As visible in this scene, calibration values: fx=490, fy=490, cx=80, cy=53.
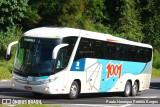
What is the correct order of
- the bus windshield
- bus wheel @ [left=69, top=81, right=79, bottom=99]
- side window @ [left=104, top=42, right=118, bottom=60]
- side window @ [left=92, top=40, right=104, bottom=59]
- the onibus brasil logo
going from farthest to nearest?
the onibus brasil logo, side window @ [left=104, top=42, right=118, bottom=60], side window @ [left=92, top=40, right=104, bottom=59], bus wheel @ [left=69, top=81, right=79, bottom=99], the bus windshield

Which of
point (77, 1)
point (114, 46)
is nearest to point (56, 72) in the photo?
point (114, 46)

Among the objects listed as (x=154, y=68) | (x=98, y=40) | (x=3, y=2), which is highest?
(x=3, y=2)

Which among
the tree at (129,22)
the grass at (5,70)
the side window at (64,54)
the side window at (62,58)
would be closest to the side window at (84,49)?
the side window at (64,54)

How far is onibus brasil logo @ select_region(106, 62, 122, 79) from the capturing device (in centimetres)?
2412

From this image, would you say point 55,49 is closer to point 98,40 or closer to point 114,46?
point 98,40

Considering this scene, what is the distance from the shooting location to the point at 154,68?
58.2 metres

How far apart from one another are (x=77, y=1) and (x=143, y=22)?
23.6 metres

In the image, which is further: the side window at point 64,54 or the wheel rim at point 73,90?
the wheel rim at point 73,90

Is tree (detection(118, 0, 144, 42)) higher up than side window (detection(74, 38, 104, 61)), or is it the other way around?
tree (detection(118, 0, 144, 42))

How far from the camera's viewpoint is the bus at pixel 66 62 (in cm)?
2016

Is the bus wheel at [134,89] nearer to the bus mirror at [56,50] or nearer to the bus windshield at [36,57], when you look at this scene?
the bus windshield at [36,57]

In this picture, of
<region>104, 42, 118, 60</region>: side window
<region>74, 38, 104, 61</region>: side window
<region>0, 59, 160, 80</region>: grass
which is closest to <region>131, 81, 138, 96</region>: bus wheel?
<region>104, 42, 118, 60</region>: side window

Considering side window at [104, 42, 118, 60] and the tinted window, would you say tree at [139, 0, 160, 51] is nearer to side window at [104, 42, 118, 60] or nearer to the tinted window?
the tinted window

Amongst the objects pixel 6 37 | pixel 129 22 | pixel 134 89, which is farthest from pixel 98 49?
pixel 129 22
